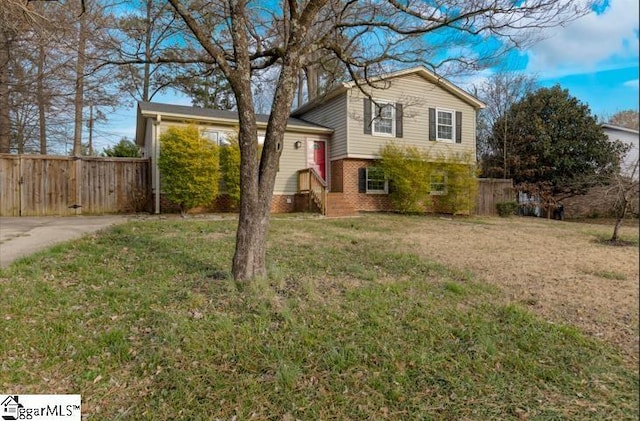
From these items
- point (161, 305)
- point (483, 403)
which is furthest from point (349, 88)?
point (483, 403)

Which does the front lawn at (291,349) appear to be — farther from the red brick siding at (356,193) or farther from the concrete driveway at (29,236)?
the red brick siding at (356,193)

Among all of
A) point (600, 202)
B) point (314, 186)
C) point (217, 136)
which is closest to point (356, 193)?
point (314, 186)

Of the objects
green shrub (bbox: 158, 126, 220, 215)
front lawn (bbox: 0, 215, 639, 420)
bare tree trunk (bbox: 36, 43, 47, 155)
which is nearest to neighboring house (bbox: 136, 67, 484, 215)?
green shrub (bbox: 158, 126, 220, 215)

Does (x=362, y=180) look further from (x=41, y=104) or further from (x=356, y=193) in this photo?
(x=41, y=104)

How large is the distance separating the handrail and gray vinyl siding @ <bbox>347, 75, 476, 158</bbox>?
180cm

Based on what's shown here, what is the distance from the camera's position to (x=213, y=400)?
2.25 m

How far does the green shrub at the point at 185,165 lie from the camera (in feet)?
35.2

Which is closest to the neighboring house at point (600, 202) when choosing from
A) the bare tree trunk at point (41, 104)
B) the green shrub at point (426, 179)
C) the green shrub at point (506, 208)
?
the green shrub at point (426, 179)

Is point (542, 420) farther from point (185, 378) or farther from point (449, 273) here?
point (449, 273)

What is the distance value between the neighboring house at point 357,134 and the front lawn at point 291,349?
854 centimetres

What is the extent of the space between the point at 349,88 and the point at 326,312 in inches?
424

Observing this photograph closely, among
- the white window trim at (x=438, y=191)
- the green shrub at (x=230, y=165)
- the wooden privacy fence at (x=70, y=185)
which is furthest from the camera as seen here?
the white window trim at (x=438, y=191)

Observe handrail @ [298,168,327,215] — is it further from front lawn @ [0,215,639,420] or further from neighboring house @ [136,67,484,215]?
front lawn @ [0,215,639,420]

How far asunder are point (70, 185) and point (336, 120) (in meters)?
9.35
